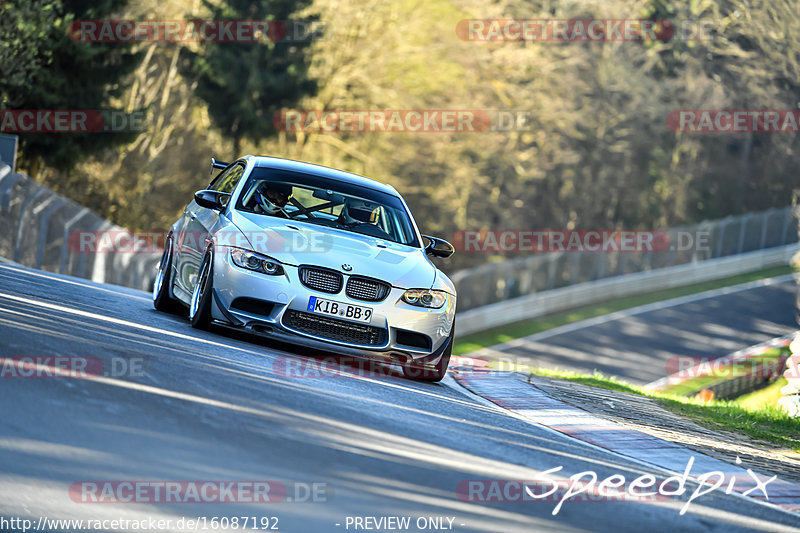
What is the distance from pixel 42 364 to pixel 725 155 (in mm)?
58228

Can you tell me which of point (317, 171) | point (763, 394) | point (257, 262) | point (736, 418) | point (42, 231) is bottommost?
point (763, 394)

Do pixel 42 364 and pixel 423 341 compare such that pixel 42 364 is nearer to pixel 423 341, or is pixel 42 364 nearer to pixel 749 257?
pixel 423 341

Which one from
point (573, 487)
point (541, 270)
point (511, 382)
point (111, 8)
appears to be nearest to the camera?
point (573, 487)

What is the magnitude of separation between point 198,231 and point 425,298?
2.41 metres

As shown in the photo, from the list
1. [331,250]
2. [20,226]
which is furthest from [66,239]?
[331,250]

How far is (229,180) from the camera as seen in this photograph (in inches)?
452

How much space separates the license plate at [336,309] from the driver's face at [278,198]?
163 cm

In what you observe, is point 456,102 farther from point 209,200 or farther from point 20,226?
point 209,200

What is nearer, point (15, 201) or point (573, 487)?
point (573, 487)

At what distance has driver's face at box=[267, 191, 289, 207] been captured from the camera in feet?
A: 34.6

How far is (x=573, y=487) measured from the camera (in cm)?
606

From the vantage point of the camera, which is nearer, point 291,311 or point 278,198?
point 291,311

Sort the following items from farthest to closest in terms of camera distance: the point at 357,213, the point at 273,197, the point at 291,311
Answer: the point at 357,213 < the point at 273,197 < the point at 291,311

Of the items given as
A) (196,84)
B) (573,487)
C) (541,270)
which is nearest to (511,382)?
(573,487)
